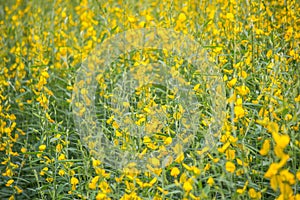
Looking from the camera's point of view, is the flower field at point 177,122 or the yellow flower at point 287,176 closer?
the yellow flower at point 287,176

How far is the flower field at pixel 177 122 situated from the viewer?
7.36ft

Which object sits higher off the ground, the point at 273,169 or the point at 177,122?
the point at 273,169

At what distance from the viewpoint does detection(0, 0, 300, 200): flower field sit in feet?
7.36

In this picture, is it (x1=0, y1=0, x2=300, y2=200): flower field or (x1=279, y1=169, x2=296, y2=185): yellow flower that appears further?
(x1=0, y1=0, x2=300, y2=200): flower field

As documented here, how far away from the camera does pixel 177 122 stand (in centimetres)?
272

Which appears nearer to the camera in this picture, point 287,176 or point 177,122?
point 287,176

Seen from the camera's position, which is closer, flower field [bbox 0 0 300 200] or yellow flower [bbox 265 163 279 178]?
yellow flower [bbox 265 163 279 178]

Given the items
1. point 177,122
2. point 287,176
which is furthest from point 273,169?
point 177,122

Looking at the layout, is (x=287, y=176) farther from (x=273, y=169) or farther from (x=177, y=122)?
(x=177, y=122)

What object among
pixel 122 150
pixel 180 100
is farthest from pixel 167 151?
pixel 180 100

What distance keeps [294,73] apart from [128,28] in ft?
4.83

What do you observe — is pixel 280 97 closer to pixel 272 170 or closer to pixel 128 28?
pixel 272 170

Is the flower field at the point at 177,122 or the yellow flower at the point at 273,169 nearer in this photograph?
the yellow flower at the point at 273,169

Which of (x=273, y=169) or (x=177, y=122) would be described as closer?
(x=273, y=169)
